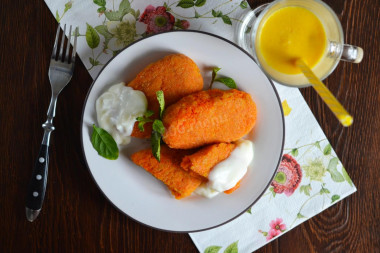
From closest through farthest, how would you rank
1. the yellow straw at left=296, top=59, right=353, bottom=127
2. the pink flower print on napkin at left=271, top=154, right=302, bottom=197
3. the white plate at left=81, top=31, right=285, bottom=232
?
the yellow straw at left=296, top=59, right=353, bottom=127 < the white plate at left=81, top=31, right=285, bottom=232 < the pink flower print on napkin at left=271, top=154, right=302, bottom=197

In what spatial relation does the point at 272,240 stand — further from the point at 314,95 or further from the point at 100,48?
the point at 100,48

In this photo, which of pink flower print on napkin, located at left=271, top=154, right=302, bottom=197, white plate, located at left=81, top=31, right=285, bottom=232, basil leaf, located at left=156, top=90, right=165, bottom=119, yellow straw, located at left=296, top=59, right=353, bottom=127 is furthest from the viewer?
pink flower print on napkin, located at left=271, top=154, right=302, bottom=197

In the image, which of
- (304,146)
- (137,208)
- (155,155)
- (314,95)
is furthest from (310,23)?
(137,208)

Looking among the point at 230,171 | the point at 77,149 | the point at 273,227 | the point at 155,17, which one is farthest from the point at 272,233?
the point at 155,17

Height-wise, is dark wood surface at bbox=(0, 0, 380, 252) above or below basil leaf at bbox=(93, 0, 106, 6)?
below

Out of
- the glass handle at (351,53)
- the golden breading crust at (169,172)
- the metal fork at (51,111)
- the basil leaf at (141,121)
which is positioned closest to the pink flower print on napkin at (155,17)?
the metal fork at (51,111)

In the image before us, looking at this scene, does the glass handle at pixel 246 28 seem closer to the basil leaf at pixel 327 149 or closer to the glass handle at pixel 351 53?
the glass handle at pixel 351 53

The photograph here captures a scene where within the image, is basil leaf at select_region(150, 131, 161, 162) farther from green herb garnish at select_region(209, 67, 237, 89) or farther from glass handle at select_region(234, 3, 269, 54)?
glass handle at select_region(234, 3, 269, 54)

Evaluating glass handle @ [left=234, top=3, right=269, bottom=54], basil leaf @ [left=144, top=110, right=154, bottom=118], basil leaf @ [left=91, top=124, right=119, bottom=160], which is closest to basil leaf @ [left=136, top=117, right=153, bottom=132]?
basil leaf @ [left=144, top=110, right=154, bottom=118]
